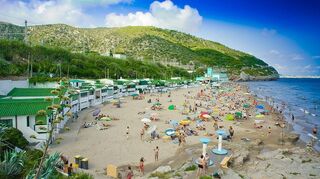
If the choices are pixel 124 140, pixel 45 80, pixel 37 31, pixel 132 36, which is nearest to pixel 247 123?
pixel 124 140

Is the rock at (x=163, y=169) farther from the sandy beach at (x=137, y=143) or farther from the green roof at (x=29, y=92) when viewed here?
the green roof at (x=29, y=92)

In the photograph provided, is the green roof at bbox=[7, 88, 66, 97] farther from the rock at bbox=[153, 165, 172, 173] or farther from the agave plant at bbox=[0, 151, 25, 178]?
the agave plant at bbox=[0, 151, 25, 178]

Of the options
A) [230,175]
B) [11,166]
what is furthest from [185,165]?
[11,166]

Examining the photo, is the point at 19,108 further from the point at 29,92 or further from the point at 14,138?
the point at 29,92

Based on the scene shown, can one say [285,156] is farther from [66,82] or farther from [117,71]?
[117,71]

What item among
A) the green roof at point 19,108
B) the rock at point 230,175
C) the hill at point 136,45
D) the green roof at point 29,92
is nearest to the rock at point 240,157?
the rock at point 230,175

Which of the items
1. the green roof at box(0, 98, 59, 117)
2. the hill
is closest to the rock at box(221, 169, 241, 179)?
the green roof at box(0, 98, 59, 117)

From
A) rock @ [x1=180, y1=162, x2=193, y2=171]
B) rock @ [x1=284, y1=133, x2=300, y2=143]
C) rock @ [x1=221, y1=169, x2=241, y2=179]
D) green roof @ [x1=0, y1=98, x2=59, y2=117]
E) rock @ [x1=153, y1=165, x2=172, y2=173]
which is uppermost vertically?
green roof @ [x1=0, y1=98, x2=59, y2=117]
